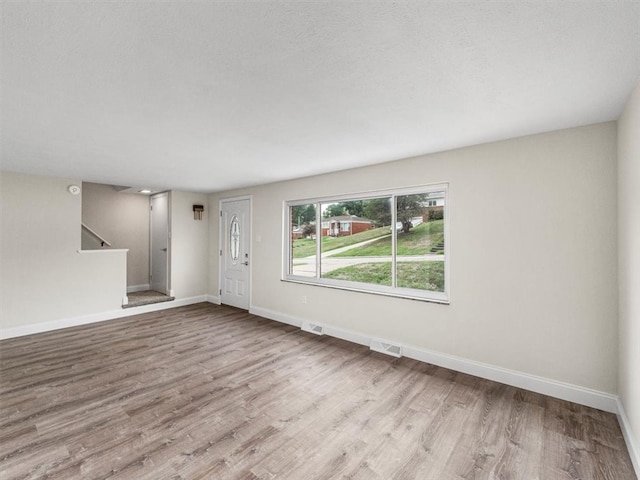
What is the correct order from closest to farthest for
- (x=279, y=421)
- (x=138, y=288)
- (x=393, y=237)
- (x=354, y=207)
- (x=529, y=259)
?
(x=279, y=421)
(x=529, y=259)
(x=393, y=237)
(x=354, y=207)
(x=138, y=288)

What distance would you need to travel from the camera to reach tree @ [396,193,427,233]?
3.54 metres

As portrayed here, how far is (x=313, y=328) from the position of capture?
4383 millimetres

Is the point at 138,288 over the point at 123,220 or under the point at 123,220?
under

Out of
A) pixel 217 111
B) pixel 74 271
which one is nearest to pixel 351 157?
pixel 217 111

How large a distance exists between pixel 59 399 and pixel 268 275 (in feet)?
9.90

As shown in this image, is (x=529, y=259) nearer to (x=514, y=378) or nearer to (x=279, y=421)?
(x=514, y=378)

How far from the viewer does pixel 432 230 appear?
11.4 ft

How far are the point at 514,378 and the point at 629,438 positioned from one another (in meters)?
0.84

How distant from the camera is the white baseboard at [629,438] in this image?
177 centimetres

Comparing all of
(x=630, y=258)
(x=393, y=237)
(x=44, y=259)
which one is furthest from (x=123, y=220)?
(x=630, y=258)

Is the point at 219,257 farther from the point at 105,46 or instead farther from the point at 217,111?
the point at 105,46

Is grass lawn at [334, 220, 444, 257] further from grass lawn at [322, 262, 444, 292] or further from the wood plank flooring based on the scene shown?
the wood plank flooring

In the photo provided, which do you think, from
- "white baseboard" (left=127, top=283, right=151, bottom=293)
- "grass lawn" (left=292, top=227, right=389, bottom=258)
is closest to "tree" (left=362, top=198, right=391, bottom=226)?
"grass lawn" (left=292, top=227, right=389, bottom=258)

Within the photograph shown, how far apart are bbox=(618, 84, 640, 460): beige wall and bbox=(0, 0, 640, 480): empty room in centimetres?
3
